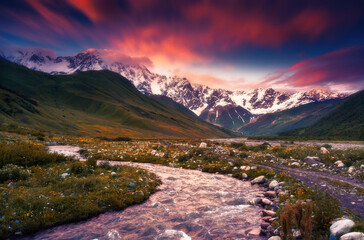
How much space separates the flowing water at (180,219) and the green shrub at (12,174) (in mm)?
6384

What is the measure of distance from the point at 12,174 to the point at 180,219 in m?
11.9

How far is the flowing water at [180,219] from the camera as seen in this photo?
8695 mm

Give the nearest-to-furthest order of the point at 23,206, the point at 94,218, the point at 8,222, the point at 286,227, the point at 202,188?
the point at 286,227
the point at 8,222
the point at 23,206
the point at 94,218
the point at 202,188

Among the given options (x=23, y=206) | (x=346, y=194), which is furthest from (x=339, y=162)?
(x=23, y=206)

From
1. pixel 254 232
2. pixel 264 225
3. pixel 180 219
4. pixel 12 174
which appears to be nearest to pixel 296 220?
pixel 254 232

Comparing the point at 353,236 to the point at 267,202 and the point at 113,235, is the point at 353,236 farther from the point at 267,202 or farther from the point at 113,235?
the point at 113,235

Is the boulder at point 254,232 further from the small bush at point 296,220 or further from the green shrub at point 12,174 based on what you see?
the green shrub at point 12,174

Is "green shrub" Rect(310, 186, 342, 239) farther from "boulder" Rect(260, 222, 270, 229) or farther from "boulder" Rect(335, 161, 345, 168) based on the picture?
"boulder" Rect(335, 161, 345, 168)

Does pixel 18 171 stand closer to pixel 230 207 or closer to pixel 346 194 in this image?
pixel 230 207

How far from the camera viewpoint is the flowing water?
8695 mm

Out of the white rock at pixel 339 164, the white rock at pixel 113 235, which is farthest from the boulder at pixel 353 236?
the white rock at pixel 339 164

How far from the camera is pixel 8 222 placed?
26.2ft

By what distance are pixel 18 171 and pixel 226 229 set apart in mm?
14428

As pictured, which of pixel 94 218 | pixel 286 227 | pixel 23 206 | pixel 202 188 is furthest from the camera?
pixel 202 188
